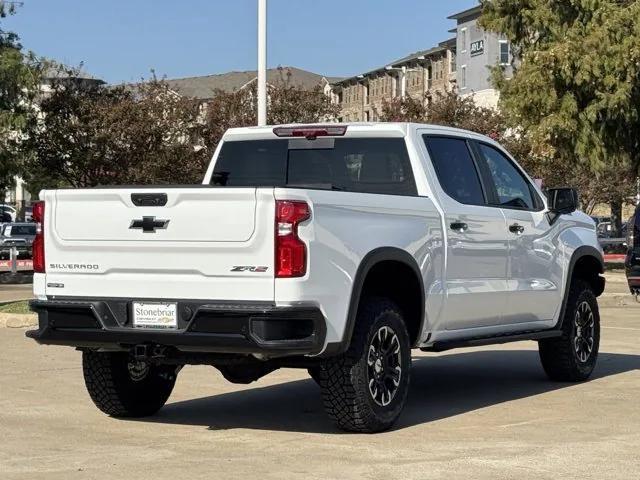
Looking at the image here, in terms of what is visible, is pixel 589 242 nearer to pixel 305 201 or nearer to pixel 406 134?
pixel 406 134

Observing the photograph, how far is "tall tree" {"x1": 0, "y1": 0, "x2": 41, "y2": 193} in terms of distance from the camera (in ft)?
123

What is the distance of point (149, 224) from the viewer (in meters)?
8.62

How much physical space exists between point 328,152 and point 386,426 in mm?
2396

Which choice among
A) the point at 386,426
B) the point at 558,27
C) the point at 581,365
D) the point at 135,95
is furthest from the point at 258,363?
the point at 135,95

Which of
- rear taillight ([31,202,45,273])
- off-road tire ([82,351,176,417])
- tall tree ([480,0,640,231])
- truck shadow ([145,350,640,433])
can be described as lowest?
truck shadow ([145,350,640,433])

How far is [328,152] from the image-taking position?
34.1 ft

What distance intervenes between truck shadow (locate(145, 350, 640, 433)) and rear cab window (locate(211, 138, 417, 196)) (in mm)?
1704

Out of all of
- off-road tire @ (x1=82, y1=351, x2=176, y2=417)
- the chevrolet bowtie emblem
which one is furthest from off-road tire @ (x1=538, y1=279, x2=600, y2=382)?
the chevrolet bowtie emblem

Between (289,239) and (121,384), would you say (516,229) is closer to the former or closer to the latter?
(289,239)

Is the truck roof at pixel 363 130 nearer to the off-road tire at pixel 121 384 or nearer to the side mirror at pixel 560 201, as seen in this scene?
the side mirror at pixel 560 201

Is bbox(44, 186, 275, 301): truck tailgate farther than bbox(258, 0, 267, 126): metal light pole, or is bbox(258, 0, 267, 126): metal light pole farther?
bbox(258, 0, 267, 126): metal light pole

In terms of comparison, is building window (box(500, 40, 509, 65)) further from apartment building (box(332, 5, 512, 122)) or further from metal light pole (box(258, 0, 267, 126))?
metal light pole (box(258, 0, 267, 126))

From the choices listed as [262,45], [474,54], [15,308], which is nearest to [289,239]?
[15,308]

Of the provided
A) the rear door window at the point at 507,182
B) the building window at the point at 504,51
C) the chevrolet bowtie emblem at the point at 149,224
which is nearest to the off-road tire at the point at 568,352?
the rear door window at the point at 507,182
